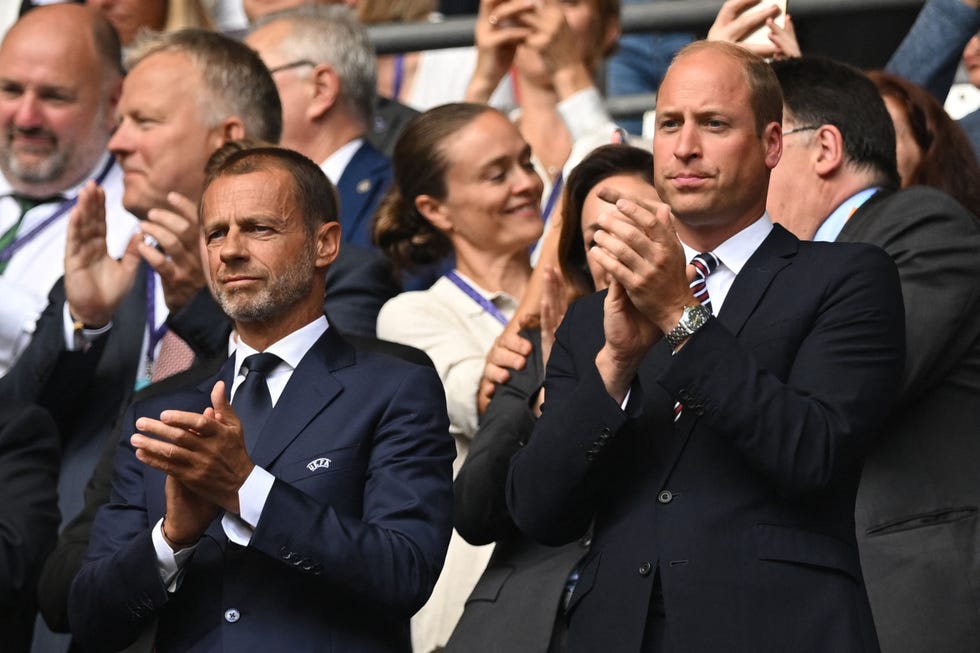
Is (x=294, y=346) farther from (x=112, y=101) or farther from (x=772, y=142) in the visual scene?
(x=112, y=101)

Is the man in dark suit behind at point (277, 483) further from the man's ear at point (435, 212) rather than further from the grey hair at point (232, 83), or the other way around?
the grey hair at point (232, 83)

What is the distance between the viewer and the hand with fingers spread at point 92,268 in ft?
17.2

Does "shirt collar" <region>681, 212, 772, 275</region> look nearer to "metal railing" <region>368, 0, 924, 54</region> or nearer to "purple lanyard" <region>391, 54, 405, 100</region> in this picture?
"metal railing" <region>368, 0, 924, 54</region>

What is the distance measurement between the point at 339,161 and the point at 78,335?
1.27 metres

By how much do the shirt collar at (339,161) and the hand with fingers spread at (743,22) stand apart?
1653 mm

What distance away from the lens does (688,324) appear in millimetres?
3254

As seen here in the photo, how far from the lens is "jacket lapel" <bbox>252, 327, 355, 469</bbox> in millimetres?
3664

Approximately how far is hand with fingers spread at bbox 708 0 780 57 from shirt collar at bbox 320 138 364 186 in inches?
65.1

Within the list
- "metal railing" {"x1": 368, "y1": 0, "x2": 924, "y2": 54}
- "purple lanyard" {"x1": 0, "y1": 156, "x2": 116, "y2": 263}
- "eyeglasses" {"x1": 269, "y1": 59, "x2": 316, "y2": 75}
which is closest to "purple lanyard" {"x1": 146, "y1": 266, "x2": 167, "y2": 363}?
"purple lanyard" {"x1": 0, "y1": 156, "x2": 116, "y2": 263}

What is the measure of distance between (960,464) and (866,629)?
77 cm

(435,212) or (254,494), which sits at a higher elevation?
(254,494)

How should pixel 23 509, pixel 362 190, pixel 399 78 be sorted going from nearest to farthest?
1. pixel 23 509
2. pixel 362 190
3. pixel 399 78

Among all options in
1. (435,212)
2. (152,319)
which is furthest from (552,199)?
(152,319)

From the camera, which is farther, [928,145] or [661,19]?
[661,19]
